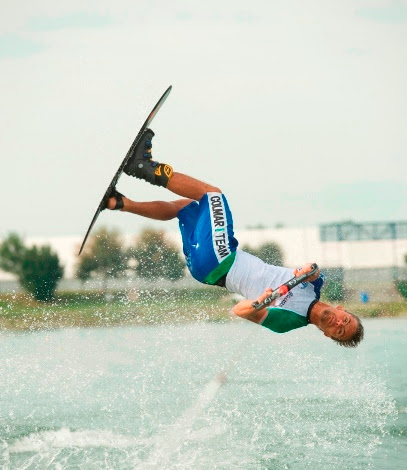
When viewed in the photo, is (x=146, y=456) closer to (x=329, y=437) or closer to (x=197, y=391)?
(x=329, y=437)

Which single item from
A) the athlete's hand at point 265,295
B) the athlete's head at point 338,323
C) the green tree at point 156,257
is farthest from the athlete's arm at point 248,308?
the green tree at point 156,257

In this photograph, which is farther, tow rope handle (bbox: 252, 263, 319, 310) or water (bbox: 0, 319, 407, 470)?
water (bbox: 0, 319, 407, 470)

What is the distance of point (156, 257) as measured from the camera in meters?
43.4

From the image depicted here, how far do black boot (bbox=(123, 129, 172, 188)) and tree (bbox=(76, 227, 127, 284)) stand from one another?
3192cm

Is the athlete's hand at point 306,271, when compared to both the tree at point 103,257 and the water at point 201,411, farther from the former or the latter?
the tree at point 103,257

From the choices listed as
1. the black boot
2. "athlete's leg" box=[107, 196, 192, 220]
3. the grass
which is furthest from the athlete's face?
the grass

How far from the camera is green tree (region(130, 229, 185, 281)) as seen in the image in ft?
113

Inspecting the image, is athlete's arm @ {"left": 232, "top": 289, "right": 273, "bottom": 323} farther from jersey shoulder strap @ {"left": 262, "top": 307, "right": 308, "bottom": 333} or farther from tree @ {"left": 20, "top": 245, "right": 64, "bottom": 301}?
tree @ {"left": 20, "top": 245, "right": 64, "bottom": 301}

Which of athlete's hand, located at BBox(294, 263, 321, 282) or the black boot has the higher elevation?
the black boot

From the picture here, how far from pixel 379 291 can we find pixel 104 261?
1140 centimetres

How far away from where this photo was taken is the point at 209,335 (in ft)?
98.1

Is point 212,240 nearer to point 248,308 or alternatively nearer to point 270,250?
point 248,308

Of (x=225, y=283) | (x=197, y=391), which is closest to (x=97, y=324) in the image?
(x=197, y=391)

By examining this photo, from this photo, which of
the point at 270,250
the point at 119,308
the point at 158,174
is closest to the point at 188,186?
the point at 158,174
